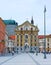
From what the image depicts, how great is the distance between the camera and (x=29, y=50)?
15100 centimetres

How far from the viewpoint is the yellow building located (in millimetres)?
153875

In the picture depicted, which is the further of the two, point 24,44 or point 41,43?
point 41,43

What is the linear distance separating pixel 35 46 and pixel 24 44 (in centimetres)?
645

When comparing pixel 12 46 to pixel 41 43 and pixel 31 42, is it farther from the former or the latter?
pixel 41 43

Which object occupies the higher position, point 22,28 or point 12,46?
point 22,28

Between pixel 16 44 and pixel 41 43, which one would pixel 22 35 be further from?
Result: pixel 41 43

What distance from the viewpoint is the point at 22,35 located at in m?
156

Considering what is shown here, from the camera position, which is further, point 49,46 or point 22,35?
point 49,46

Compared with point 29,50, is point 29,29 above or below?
above

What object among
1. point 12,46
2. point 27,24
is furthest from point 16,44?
point 27,24

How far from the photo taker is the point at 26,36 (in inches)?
6161

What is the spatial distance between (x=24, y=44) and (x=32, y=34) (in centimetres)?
709

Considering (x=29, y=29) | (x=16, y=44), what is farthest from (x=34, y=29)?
(x=16, y=44)

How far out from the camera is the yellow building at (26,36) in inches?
6058
